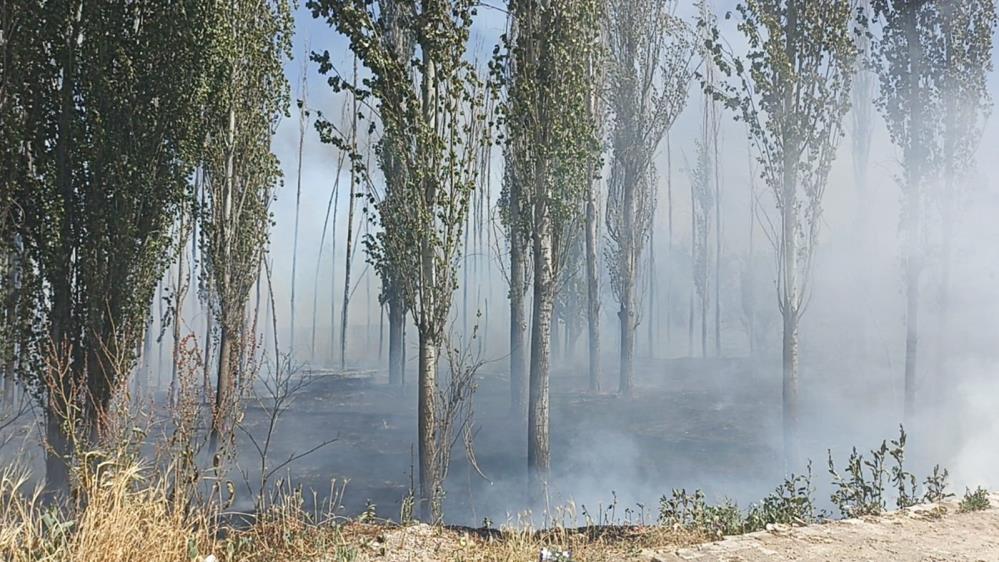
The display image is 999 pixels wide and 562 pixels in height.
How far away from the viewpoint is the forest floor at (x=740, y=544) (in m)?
5.61

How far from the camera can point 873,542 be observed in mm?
6316

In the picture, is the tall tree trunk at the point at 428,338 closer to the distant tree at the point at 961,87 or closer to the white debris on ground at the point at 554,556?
the white debris on ground at the point at 554,556

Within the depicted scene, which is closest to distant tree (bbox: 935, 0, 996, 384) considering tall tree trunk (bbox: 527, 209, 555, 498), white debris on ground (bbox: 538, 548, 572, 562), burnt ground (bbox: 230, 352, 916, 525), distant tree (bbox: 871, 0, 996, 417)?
distant tree (bbox: 871, 0, 996, 417)

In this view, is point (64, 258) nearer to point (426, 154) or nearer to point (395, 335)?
point (426, 154)

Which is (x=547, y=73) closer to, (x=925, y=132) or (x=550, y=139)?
(x=550, y=139)

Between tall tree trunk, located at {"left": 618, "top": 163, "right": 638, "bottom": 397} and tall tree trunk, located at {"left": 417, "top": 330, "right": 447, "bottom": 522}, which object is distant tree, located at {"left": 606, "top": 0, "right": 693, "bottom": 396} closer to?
tall tree trunk, located at {"left": 618, "top": 163, "right": 638, "bottom": 397}

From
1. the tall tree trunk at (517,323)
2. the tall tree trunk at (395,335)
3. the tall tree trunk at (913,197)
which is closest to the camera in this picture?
the tall tree trunk at (913,197)

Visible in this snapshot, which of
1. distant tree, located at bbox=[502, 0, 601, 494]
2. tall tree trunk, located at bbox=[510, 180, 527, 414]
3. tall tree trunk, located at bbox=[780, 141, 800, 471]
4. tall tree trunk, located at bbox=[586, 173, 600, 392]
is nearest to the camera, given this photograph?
distant tree, located at bbox=[502, 0, 601, 494]

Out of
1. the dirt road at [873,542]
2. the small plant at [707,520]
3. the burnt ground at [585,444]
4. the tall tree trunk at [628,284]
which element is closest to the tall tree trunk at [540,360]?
the burnt ground at [585,444]

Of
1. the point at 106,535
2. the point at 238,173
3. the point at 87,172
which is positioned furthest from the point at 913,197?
the point at 106,535

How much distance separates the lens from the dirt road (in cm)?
577

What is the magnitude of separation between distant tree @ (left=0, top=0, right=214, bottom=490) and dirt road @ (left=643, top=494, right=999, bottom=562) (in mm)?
7777

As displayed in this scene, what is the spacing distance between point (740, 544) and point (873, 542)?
125 centimetres

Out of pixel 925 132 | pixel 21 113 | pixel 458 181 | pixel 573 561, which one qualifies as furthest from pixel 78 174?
pixel 925 132
